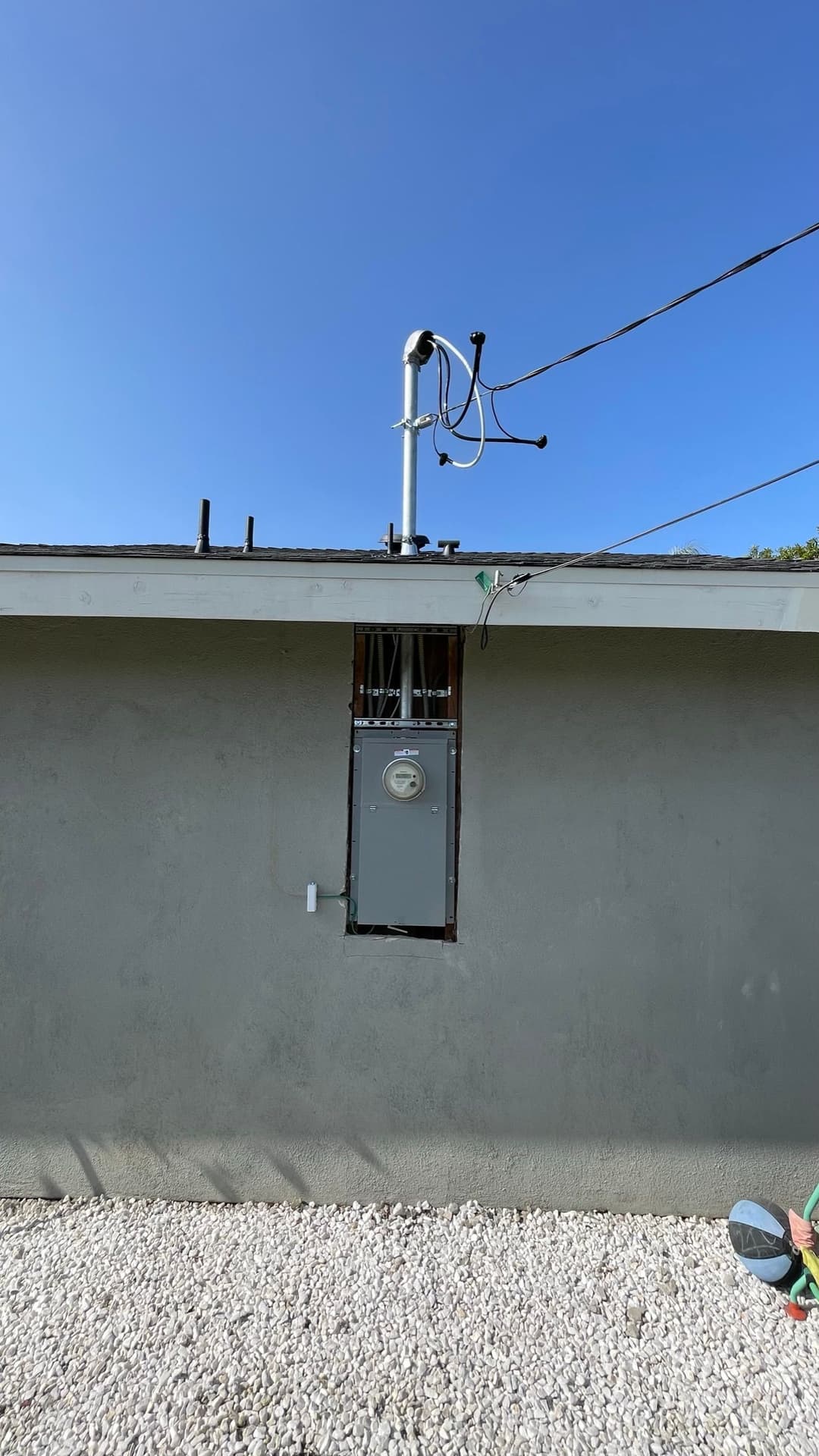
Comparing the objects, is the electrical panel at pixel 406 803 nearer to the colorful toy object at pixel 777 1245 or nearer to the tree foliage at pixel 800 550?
the colorful toy object at pixel 777 1245

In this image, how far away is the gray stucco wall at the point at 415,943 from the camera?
105 inches

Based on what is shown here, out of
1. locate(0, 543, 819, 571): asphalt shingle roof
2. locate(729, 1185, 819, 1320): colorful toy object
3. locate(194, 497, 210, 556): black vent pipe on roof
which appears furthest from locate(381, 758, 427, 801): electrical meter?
locate(729, 1185, 819, 1320): colorful toy object

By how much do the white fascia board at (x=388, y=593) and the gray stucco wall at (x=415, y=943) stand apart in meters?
0.33

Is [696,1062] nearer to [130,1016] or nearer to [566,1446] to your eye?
[566,1446]

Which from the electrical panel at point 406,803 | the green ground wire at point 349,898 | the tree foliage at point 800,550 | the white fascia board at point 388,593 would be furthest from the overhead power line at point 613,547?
the tree foliage at point 800,550

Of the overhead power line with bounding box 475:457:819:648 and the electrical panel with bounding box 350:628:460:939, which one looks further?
the electrical panel with bounding box 350:628:460:939

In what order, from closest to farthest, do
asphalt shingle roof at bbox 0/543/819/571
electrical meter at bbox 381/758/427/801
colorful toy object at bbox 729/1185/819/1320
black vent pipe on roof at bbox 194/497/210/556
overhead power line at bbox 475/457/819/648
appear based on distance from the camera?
overhead power line at bbox 475/457/819/648 < colorful toy object at bbox 729/1185/819/1320 < asphalt shingle roof at bbox 0/543/819/571 < electrical meter at bbox 381/758/427/801 < black vent pipe on roof at bbox 194/497/210/556

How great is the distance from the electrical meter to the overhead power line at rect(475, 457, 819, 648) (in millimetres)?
648

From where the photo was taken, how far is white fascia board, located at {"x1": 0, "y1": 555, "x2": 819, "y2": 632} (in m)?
2.41

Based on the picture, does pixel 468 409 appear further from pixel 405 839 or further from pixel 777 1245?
pixel 777 1245

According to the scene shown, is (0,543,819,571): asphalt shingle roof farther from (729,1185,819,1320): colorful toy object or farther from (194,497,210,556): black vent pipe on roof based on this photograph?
(729,1185,819,1320): colorful toy object

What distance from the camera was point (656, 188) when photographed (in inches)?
147

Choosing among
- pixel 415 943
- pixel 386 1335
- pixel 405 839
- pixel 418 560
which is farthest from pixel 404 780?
pixel 386 1335

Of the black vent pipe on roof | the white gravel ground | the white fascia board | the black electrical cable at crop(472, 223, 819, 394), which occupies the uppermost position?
the black electrical cable at crop(472, 223, 819, 394)
